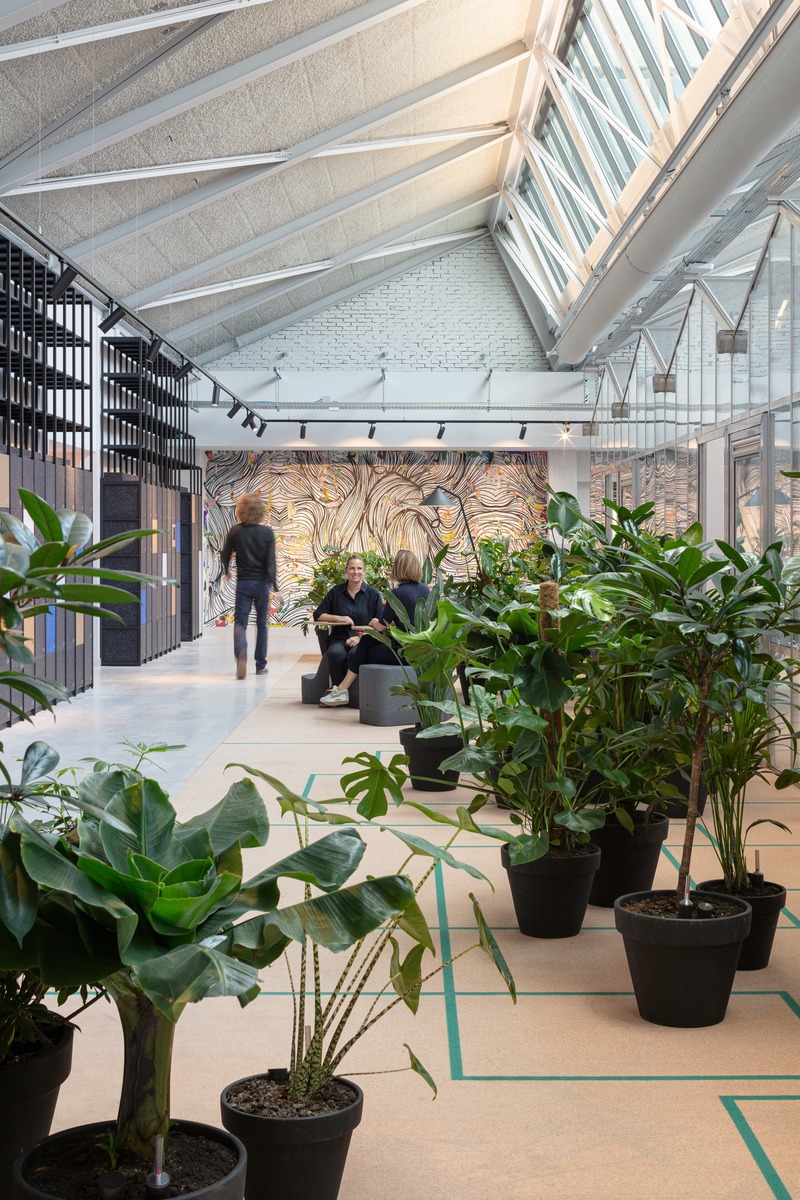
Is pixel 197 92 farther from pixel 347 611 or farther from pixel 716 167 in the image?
pixel 347 611

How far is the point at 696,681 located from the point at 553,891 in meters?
0.93

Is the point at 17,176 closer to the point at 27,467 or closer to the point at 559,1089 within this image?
the point at 27,467

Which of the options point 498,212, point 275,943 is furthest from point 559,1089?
point 498,212

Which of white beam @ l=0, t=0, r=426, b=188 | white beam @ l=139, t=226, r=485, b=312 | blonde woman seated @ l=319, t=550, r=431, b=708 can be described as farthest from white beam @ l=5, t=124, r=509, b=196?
blonde woman seated @ l=319, t=550, r=431, b=708

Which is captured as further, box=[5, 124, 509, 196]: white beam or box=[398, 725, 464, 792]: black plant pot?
box=[5, 124, 509, 196]: white beam

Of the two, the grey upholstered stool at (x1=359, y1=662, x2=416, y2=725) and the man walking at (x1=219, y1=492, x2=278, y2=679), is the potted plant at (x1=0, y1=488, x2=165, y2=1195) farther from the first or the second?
the man walking at (x1=219, y1=492, x2=278, y2=679)

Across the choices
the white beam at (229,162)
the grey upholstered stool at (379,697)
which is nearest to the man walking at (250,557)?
the grey upholstered stool at (379,697)

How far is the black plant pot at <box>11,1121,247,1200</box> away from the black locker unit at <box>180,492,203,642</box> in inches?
501

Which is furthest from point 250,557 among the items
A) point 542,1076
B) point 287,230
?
point 542,1076

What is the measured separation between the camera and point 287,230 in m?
11.7

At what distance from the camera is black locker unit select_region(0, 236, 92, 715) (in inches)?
295

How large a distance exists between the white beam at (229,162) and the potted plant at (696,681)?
649cm

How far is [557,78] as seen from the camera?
9.71 meters

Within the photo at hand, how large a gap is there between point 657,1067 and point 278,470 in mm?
15107
